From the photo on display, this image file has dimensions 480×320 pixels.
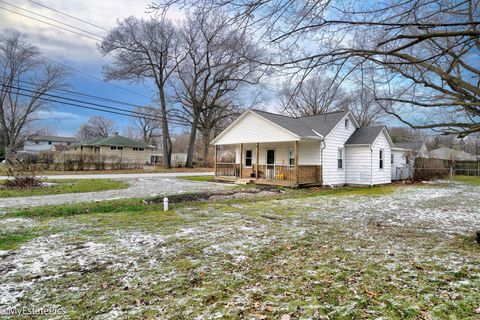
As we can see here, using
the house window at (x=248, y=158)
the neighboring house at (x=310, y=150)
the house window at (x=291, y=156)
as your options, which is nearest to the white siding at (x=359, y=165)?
the neighboring house at (x=310, y=150)

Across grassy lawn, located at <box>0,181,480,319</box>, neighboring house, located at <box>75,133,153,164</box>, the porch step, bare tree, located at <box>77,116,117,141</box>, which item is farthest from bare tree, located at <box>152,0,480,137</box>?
bare tree, located at <box>77,116,117,141</box>

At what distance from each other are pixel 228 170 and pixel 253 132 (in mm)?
3571

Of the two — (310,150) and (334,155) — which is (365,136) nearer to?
(334,155)

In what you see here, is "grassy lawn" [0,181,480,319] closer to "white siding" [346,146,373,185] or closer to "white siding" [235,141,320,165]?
"white siding" [235,141,320,165]

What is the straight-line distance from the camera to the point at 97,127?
70938 millimetres

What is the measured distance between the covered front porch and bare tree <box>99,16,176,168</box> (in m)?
16.4

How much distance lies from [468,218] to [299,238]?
553 centimetres

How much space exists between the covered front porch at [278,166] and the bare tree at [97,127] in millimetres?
61683

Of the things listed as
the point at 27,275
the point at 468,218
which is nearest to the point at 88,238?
the point at 27,275

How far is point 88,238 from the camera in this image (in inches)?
202

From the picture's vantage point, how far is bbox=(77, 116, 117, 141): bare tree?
232ft

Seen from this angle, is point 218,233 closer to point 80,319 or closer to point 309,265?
point 309,265

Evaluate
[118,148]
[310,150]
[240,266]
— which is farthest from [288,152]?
[118,148]

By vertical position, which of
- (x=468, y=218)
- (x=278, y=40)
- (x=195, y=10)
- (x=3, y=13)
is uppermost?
(x=3, y=13)
